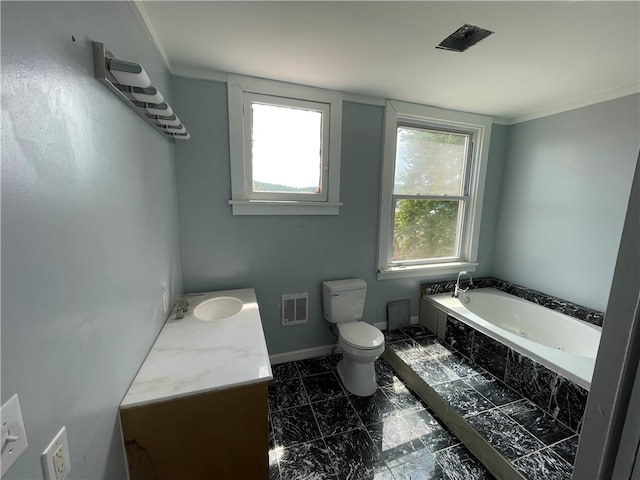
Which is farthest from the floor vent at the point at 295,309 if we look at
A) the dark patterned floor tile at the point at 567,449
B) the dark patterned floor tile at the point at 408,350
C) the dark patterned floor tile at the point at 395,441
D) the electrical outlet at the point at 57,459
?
the dark patterned floor tile at the point at 567,449

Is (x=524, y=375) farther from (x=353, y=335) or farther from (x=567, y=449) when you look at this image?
(x=353, y=335)

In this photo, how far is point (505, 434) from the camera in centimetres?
150

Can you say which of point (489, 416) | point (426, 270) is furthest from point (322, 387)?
point (426, 270)

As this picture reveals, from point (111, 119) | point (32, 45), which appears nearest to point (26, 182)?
point (32, 45)

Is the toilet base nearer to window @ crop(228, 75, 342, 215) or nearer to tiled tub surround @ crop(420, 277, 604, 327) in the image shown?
tiled tub surround @ crop(420, 277, 604, 327)

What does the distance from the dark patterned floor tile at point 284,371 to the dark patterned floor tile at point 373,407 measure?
521mm

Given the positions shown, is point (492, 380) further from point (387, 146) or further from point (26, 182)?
point (26, 182)

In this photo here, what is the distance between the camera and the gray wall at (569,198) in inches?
79.0

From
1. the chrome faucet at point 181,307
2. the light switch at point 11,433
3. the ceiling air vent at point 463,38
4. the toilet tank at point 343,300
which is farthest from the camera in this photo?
the toilet tank at point 343,300

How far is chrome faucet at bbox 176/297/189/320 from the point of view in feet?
5.18

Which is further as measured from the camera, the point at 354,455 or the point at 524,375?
the point at 524,375

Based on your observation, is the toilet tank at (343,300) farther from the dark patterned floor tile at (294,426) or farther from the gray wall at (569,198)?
the gray wall at (569,198)

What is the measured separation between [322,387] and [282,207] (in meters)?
1.45

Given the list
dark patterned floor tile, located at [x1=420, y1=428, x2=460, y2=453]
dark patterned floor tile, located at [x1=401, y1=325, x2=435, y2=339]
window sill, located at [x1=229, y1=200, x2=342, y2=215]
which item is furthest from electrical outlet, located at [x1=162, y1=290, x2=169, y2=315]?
dark patterned floor tile, located at [x1=401, y1=325, x2=435, y2=339]
